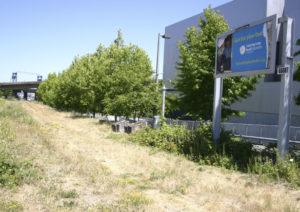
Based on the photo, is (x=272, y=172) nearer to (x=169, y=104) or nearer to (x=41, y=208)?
(x=41, y=208)

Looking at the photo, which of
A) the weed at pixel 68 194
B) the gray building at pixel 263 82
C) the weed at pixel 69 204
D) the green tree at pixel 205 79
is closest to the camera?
the weed at pixel 69 204

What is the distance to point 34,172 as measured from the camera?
711 centimetres

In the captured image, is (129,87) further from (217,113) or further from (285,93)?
(285,93)

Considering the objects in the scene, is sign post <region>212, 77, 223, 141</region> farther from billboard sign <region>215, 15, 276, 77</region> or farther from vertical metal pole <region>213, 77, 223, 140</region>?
billboard sign <region>215, 15, 276, 77</region>

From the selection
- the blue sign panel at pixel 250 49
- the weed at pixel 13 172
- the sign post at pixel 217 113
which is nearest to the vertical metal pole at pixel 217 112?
the sign post at pixel 217 113

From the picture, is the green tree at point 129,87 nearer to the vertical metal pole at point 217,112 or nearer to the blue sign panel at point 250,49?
the vertical metal pole at point 217,112

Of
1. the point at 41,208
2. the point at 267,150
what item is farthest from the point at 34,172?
the point at 267,150

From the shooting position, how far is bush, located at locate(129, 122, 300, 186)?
855cm

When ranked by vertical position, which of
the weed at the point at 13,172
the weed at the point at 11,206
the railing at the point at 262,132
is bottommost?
the weed at the point at 11,206

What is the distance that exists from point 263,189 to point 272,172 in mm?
1744

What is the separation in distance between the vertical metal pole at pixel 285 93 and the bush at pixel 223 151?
0.40m

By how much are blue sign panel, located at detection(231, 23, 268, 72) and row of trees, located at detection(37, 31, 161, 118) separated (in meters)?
10.4

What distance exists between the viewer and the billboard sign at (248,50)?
963cm

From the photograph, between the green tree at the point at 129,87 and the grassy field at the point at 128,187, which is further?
the green tree at the point at 129,87
